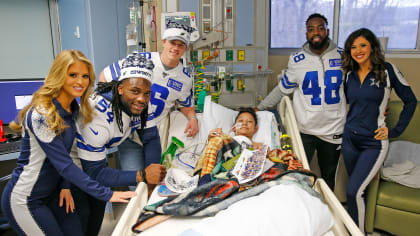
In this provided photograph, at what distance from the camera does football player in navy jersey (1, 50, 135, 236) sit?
4.60ft

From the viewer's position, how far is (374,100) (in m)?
2.12

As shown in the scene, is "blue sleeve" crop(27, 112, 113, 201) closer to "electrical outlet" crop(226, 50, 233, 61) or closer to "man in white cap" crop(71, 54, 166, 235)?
"man in white cap" crop(71, 54, 166, 235)

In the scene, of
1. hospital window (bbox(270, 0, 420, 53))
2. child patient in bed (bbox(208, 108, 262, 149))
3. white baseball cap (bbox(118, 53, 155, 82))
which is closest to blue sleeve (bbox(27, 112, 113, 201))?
white baseball cap (bbox(118, 53, 155, 82))

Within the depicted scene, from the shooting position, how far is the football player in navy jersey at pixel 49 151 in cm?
140

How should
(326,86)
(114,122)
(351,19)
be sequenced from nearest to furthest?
(114,122) < (326,86) < (351,19)

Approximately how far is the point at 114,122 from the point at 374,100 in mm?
1700

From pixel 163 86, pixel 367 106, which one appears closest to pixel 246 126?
pixel 163 86

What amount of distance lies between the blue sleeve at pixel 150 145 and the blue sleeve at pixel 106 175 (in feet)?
1.23

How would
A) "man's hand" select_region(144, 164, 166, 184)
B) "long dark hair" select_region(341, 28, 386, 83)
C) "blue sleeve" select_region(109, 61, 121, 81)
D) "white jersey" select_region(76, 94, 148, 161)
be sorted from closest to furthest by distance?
"white jersey" select_region(76, 94, 148, 161)
"man's hand" select_region(144, 164, 166, 184)
"blue sleeve" select_region(109, 61, 121, 81)
"long dark hair" select_region(341, 28, 386, 83)

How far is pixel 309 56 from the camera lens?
2434 millimetres

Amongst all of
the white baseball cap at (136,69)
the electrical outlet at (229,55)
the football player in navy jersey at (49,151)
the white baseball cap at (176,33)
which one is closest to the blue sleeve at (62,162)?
the football player in navy jersey at (49,151)

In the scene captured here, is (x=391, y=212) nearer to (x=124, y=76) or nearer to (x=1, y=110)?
(x=124, y=76)

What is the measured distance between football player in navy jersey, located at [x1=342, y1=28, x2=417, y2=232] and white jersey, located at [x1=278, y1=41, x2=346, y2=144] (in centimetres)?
13

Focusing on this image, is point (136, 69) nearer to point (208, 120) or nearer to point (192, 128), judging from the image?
point (192, 128)
